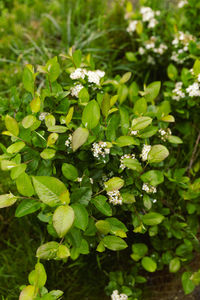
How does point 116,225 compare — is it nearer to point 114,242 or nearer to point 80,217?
point 114,242

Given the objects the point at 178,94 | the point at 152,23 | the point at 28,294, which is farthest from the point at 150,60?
the point at 28,294

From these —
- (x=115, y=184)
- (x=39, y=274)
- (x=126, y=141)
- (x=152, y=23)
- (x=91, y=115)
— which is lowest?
(x=39, y=274)

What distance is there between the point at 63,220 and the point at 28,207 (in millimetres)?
243

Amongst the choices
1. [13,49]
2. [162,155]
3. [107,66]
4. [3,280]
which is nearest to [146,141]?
[162,155]

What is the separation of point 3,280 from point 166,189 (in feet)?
3.06

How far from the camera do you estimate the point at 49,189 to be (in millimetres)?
807

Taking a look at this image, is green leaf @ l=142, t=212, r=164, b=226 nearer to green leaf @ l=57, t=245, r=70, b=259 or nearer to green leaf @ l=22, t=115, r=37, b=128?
green leaf @ l=57, t=245, r=70, b=259

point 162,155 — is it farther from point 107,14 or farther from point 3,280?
point 107,14

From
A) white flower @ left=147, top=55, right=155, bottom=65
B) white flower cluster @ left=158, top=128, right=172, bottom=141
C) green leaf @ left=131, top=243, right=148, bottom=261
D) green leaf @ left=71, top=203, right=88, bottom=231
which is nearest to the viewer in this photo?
green leaf @ left=71, top=203, right=88, bottom=231

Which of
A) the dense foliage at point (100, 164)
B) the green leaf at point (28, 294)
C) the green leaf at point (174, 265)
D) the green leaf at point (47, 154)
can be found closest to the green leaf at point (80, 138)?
the dense foliage at point (100, 164)

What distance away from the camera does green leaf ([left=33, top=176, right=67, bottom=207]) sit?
79 centimetres

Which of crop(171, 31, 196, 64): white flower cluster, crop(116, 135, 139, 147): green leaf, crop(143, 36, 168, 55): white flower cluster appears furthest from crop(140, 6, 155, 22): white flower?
crop(116, 135, 139, 147): green leaf

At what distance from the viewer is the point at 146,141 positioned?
108 centimetres

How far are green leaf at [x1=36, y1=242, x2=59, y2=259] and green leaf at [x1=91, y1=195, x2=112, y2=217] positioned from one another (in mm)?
181
